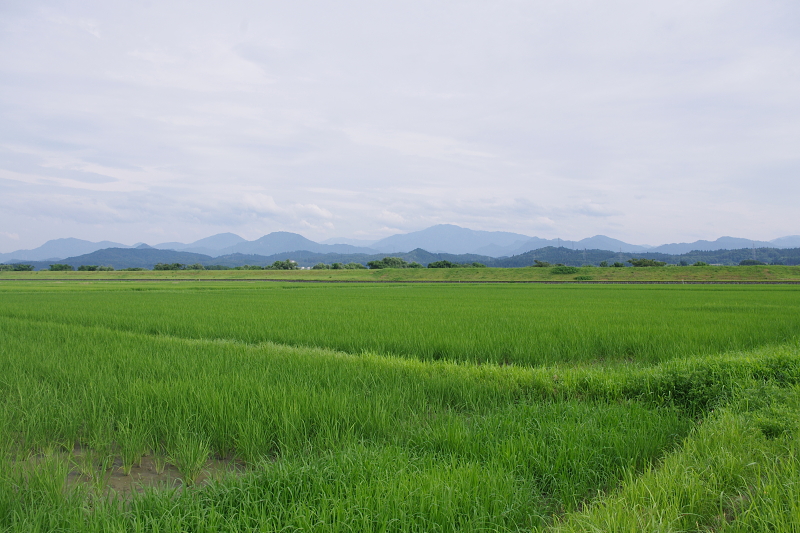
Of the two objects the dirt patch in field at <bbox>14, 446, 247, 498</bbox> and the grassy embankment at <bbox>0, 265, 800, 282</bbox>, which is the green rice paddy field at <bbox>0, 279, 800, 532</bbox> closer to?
the dirt patch in field at <bbox>14, 446, 247, 498</bbox>

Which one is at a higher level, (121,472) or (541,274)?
(121,472)

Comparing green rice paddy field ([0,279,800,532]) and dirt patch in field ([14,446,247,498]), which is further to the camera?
dirt patch in field ([14,446,247,498])

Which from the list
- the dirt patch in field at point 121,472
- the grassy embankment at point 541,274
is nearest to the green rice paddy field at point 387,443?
the dirt patch in field at point 121,472

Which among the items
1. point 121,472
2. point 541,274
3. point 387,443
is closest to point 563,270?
point 541,274

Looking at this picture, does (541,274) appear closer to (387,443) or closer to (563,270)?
(563,270)

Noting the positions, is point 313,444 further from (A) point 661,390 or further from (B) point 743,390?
(B) point 743,390

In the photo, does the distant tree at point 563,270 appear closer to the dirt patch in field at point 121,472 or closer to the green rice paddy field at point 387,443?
the green rice paddy field at point 387,443

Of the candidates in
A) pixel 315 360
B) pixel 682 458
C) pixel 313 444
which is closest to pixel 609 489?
pixel 682 458

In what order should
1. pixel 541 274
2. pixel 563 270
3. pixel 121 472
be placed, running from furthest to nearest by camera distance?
1. pixel 541 274
2. pixel 563 270
3. pixel 121 472

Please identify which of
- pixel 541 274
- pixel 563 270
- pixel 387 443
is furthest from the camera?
pixel 541 274

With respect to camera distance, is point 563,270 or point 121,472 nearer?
point 121,472

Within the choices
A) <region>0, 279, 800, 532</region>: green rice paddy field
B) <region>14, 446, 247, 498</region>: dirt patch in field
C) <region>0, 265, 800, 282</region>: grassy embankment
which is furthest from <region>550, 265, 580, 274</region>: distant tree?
<region>14, 446, 247, 498</region>: dirt patch in field

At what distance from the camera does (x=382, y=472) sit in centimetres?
250

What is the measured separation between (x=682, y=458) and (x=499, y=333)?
5.51 m
